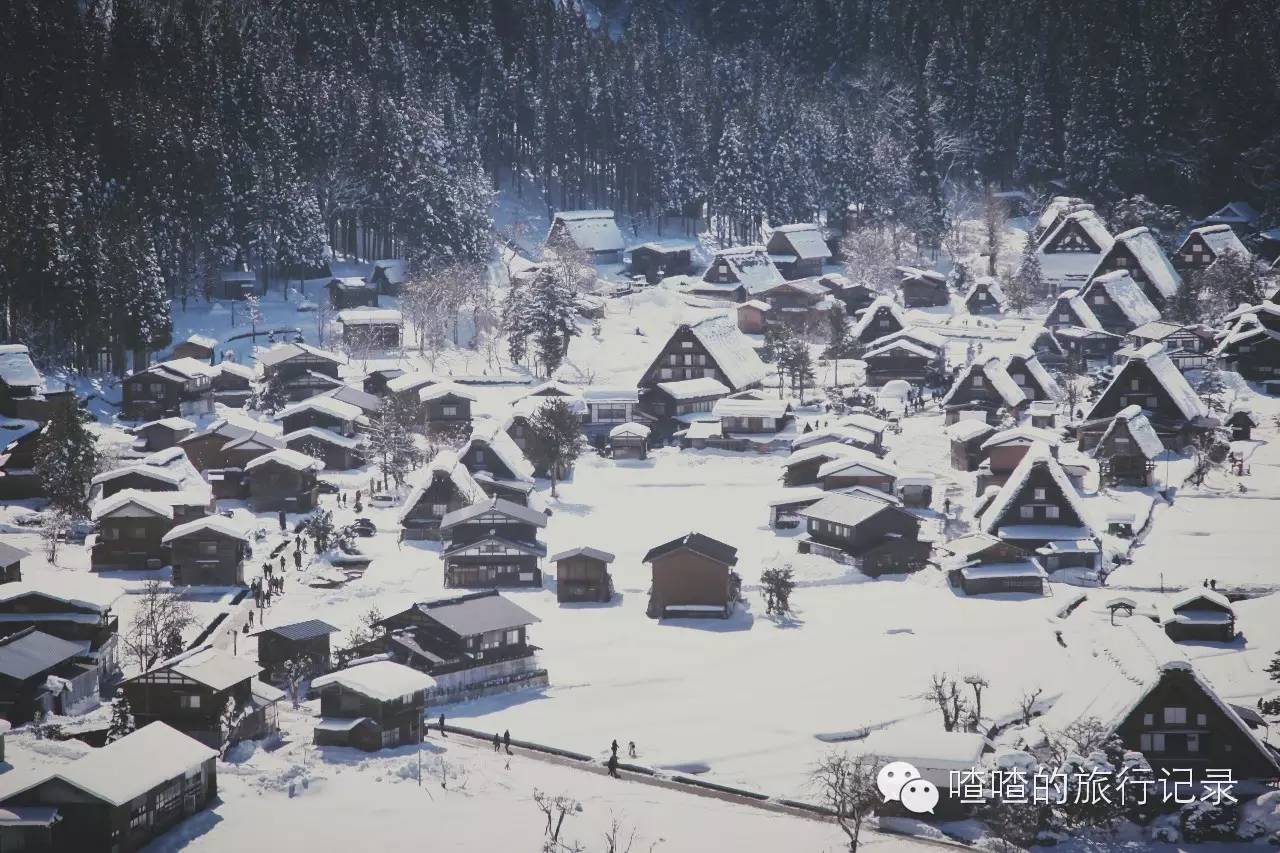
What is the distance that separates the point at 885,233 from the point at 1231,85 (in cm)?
2488

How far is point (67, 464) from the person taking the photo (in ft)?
171

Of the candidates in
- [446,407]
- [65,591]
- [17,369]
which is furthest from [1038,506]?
[17,369]

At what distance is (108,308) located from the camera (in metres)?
65.9

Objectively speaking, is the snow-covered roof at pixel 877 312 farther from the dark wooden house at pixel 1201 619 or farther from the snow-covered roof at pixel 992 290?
the dark wooden house at pixel 1201 619

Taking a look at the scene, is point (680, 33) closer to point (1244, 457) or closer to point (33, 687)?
point (1244, 457)

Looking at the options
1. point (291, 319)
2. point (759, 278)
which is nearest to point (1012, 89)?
point (759, 278)

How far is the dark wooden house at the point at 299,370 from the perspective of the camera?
66438mm

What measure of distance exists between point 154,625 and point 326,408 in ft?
69.2

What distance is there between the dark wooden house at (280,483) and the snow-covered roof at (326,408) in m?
6.12

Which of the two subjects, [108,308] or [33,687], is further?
[108,308]

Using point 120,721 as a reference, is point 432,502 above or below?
above

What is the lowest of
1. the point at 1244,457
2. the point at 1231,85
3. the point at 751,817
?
the point at 751,817

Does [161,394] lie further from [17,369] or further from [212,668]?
[212,668]

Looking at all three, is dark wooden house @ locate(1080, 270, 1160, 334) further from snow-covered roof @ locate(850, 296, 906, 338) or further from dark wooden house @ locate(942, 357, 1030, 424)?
dark wooden house @ locate(942, 357, 1030, 424)
